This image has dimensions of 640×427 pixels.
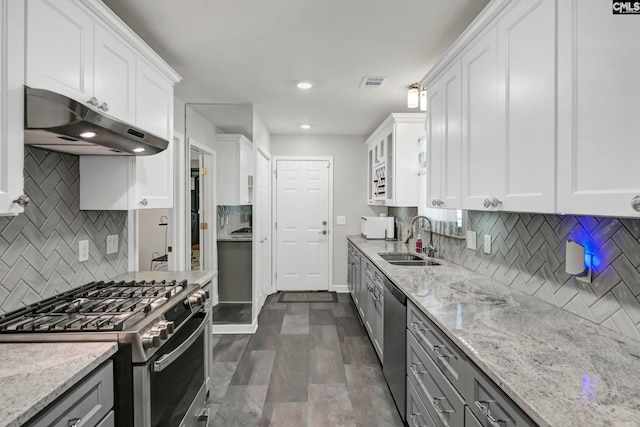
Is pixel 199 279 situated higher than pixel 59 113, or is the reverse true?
pixel 59 113

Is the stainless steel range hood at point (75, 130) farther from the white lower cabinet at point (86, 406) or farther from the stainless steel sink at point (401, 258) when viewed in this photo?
the stainless steel sink at point (401, 258)

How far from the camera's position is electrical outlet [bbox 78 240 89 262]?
196 centimetres

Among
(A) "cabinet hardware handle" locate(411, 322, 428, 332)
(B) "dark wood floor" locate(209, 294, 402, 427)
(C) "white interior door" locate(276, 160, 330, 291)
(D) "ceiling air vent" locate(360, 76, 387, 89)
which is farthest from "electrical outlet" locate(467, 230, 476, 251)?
(C) "white interior door" locate(276, 160, 330, 291)

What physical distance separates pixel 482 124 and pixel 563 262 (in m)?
0.77

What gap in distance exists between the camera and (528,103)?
1367 mm

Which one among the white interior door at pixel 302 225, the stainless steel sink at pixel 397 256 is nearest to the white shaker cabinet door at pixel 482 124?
the stainless steel sink at pixel 397 256

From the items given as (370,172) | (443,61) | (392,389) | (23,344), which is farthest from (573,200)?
(370,172)

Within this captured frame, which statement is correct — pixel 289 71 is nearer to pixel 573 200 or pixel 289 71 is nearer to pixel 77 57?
pixel 77 57

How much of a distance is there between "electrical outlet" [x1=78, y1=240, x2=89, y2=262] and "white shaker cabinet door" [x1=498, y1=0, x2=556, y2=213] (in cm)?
229

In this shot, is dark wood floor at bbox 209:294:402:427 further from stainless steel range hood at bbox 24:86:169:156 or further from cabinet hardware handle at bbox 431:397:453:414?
stainless steel range hood at bbox 24:86:169:156

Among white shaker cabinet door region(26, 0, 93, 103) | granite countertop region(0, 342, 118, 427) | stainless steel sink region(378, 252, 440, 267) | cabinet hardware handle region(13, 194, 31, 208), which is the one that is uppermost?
white shaker cabinet door region(26, 0, 93, 103)

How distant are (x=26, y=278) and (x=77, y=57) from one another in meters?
1.05

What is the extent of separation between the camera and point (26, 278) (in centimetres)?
159

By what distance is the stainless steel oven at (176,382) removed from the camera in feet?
4.49
